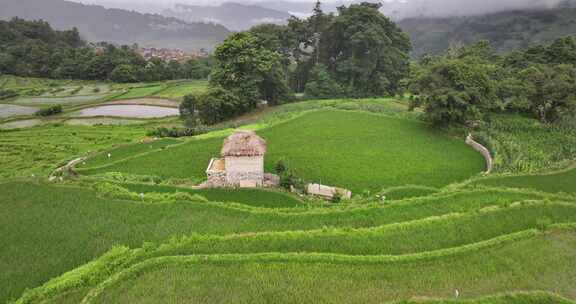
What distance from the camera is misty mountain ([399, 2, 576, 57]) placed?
7125 centimetres

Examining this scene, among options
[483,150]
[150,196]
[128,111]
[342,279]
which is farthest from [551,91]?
[128,111]

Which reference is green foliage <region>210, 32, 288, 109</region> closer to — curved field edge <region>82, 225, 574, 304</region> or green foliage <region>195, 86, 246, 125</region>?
green foliage <region>195, 86, 246, 125</region>

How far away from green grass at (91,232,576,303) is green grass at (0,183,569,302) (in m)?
2.01

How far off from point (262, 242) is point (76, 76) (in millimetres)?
66872

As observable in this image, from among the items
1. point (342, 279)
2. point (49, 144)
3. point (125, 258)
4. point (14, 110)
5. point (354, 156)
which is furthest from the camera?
point (14, 110)

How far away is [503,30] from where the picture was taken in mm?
81188

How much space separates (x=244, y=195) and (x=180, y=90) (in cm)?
4158

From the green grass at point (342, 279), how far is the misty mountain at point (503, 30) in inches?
2397

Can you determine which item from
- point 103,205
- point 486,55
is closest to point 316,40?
point 486,55

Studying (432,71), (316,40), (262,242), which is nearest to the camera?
(262,242)

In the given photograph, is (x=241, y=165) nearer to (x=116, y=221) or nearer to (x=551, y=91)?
(x=116, y=221)

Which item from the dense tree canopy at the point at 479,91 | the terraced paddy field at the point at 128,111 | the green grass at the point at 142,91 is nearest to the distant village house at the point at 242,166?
the dense tree canopy at the point at 479,91

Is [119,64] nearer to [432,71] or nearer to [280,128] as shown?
[280,128]

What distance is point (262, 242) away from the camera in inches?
378
